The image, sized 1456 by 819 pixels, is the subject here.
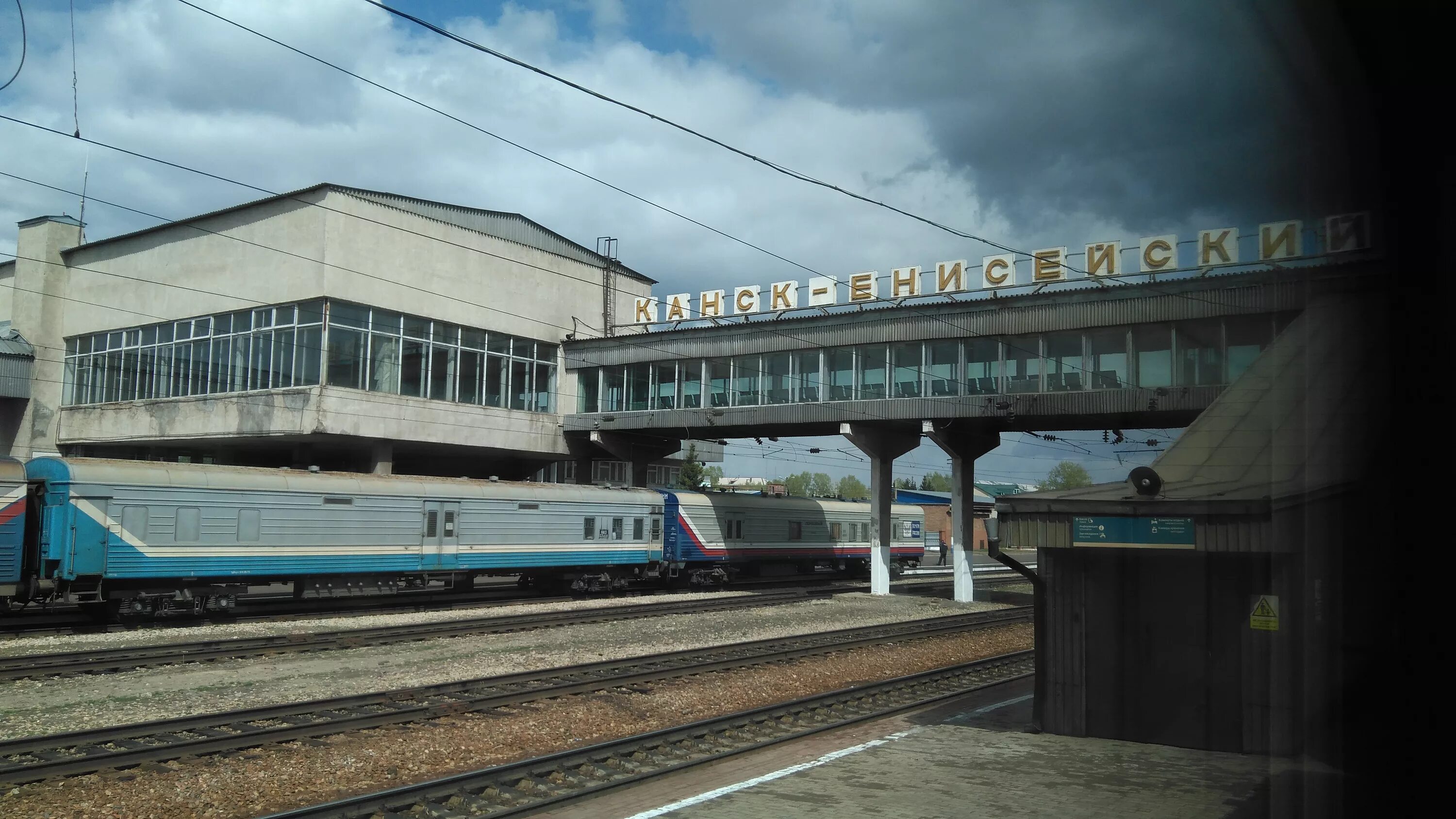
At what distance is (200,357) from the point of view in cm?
3853

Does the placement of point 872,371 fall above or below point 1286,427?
above

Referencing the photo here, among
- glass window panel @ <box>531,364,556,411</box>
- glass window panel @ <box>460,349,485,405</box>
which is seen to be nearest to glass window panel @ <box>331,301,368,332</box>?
glass window panel @ <box>460,349,485,405</box>

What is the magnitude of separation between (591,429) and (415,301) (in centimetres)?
921

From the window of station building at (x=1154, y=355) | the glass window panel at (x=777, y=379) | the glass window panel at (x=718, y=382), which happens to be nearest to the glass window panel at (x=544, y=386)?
the glass window panel at (x=718, y=382)

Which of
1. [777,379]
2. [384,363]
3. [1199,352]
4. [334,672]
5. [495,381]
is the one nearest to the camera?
[334,672]

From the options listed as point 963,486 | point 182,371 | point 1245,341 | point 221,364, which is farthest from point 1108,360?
point 182,371

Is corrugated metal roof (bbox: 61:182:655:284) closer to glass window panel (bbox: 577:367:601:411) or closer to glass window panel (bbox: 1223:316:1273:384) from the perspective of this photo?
glass window panel (bbox: 577:367:601:411)

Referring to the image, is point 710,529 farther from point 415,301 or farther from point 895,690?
point 895,690

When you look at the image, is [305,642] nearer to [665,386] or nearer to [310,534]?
[310,534]

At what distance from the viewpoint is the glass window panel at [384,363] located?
3616 centimetres

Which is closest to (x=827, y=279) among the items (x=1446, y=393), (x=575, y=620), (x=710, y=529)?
(x=710, y=529)

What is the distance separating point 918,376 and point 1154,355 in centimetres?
778

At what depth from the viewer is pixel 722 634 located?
22.8 metres

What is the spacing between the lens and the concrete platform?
8883mm
